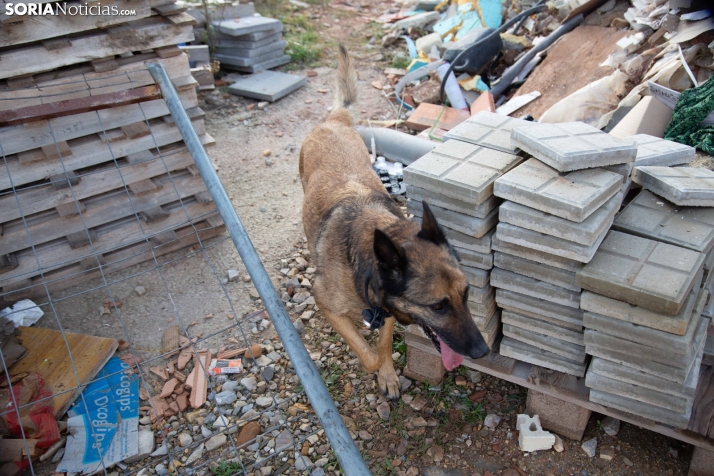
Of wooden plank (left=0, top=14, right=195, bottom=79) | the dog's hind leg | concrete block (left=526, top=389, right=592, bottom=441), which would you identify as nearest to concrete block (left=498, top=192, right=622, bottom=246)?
concrete block (left=526, top=389, right=592, bottom=441)

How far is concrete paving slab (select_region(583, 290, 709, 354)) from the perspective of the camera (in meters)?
2.59

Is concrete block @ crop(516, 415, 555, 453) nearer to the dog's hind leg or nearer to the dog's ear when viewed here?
the dog's hind leg

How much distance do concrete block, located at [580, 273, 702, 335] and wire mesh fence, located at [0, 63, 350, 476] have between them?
1.90 m

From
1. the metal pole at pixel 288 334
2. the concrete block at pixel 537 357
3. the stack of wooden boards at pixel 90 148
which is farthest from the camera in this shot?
the stack of wooden boards at pixel 90 148

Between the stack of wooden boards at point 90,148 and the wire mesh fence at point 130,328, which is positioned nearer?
the wire mesh fence at point 130,328

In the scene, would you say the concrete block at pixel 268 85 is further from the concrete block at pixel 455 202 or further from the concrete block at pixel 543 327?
the concrete block at pixel 543 327

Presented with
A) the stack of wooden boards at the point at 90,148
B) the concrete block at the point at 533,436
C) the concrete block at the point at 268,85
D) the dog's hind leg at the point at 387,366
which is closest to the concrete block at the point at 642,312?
the concrete block at the point at 533,436

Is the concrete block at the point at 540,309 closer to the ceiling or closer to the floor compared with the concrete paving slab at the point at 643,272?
closer to the floor

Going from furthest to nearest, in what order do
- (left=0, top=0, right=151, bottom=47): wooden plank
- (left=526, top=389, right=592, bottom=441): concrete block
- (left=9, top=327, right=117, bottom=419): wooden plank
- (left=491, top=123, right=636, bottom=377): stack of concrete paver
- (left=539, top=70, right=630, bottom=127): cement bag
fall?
(left=539, top=70, right=630, bottom=127): cement bag < (left=0, top=0, right=151, bottom=47): wooden plank < (left=9, top=327, right=117, bottom=419): wooden plank < (left=526, top=389, right=592, bottom=441): concrete block < (left=491, top=123, right=636, bottom=377): stack of concrete paver

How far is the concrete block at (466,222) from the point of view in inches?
119

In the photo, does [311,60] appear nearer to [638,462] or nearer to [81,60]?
[81,60]

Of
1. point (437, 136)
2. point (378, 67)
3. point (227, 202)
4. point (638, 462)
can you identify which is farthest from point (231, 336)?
point (378, 67)

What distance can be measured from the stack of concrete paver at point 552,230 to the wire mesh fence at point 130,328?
1562mm

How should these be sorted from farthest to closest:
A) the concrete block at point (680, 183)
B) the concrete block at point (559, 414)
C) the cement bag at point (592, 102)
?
the cement bag at point (592, 102) → the concrete block at point (559, 414) → the concrete block at point (680, 183)
